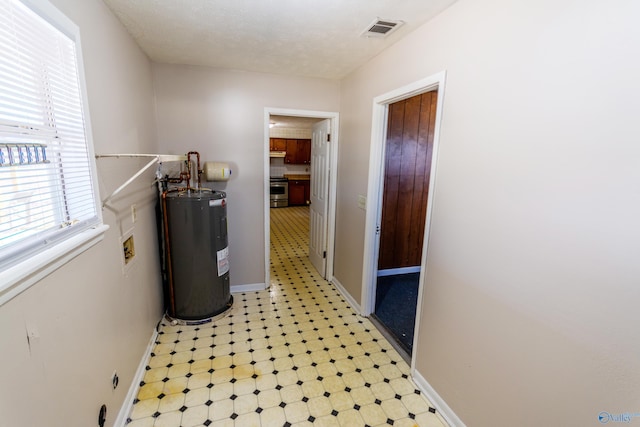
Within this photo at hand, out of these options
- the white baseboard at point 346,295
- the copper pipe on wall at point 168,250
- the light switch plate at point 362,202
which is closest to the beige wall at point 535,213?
the light switch plate at point 362,202

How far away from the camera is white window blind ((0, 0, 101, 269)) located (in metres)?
0.89

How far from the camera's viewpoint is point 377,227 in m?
2.78

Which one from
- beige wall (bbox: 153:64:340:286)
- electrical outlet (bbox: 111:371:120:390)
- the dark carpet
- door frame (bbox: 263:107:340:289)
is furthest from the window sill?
the dark carpet

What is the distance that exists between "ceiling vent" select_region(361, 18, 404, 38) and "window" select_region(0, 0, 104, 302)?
167 centimetres

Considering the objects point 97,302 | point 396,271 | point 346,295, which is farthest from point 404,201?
point 97,302

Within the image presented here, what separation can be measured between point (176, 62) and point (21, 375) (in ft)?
9.02

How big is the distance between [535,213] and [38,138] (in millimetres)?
2027

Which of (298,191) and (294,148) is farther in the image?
(298,191)

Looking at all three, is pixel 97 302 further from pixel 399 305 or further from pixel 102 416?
pixel 399 305

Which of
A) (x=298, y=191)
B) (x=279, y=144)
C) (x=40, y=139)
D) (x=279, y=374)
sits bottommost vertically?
(x=279, y=374)

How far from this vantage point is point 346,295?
130 inches

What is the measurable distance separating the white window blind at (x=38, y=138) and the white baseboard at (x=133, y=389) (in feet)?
3.90

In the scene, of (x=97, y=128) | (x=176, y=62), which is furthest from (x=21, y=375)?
(x=176, y=62)

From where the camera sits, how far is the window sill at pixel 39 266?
831 millimetres
